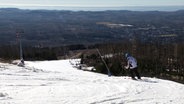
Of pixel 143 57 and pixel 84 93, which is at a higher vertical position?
pixel 84 93

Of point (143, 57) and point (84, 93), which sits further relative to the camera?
point (143, 57)

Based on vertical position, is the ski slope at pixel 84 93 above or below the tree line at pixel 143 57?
above

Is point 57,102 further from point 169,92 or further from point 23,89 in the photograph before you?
point 169,92

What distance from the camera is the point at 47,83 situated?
16312mm

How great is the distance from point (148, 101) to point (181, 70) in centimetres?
5787

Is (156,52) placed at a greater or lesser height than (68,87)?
lesser

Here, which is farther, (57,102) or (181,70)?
(181,70)

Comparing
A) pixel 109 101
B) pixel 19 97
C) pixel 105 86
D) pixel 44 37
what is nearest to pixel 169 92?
pixel 105 86

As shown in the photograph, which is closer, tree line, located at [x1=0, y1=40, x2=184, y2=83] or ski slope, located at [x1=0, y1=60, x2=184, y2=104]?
ski slope, located at [x1=0, y1=60, x2=184, y2=104]

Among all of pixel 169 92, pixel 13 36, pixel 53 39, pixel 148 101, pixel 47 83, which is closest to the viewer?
pixel 148 101

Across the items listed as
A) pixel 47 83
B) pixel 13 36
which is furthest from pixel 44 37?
pixel 47 83

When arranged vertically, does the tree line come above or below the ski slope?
below

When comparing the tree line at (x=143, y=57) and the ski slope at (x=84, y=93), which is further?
the tree line at (x=143, y=57)

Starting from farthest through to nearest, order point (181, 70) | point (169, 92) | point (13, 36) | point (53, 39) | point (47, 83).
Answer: point (53, 39) → point (13, 36) → point (181, 70) → point (47, 83) → point (169, 92)
